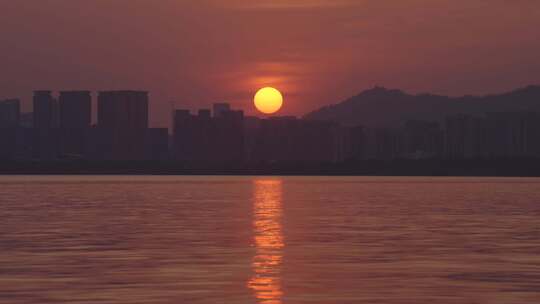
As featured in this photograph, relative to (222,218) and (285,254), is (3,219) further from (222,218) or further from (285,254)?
(285,254)

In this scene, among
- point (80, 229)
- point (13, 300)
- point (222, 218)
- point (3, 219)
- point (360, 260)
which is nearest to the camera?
point (13, 300)

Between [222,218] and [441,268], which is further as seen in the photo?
[222,218]

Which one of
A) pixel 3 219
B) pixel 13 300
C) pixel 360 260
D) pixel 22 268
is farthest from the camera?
pixel 3 219

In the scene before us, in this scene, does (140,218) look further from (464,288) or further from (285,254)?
(464,288)

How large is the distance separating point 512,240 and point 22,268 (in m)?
24.7

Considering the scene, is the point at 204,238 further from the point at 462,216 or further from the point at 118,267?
the point at 462,216

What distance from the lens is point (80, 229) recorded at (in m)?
61.2

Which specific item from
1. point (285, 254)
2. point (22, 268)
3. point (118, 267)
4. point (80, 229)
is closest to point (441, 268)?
point (285, 254)

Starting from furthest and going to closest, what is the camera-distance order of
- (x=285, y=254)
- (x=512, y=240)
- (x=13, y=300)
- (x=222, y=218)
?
(x=222, y=218)
(x=512, y=240)
(x=285, y=254)
(x=13, y=300)

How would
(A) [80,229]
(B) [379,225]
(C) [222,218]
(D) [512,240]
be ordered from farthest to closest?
(C) [222,218]
(B) [379,225]
(A) [80,229]
(D) [512,240]

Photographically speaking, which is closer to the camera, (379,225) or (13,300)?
(13,300)

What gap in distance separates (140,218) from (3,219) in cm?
903

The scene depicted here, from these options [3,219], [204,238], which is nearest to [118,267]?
[204,238]

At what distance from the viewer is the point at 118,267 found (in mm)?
39406
